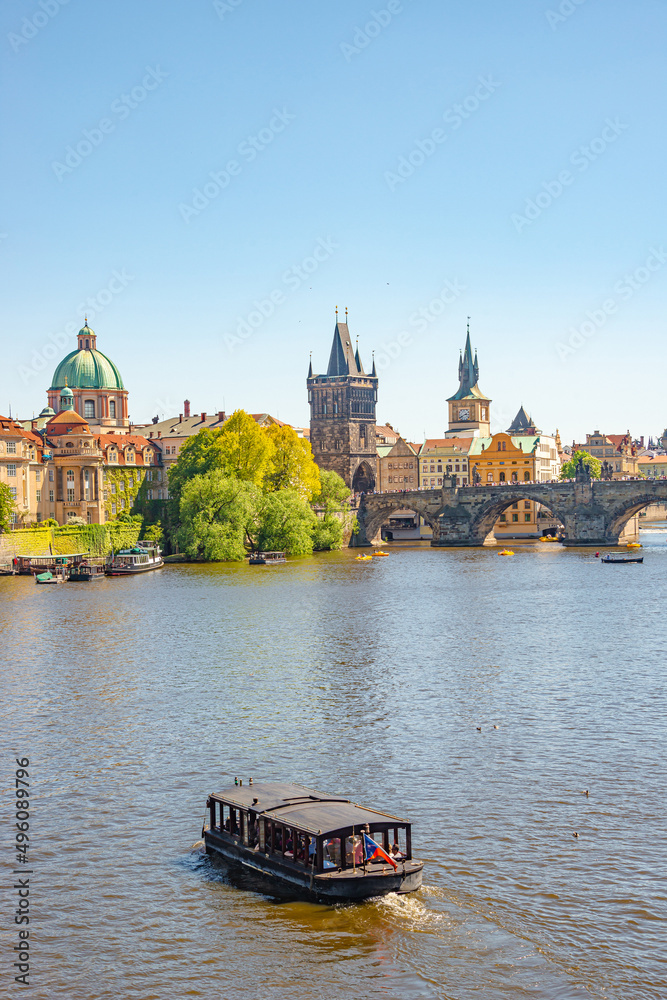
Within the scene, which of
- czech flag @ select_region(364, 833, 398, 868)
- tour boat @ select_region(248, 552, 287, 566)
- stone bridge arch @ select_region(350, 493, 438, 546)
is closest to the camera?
czech flag @ select_region(364, 833, 398, 868)

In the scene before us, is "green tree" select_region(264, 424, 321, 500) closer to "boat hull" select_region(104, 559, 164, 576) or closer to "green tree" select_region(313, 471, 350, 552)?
"green tree" select_region(313, 471, 350, 552)

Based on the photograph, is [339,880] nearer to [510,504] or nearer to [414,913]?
[414,913]

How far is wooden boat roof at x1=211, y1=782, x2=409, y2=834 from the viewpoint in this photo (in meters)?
25.0

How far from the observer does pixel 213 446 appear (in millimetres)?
123875

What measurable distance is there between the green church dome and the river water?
→ 109657 millimetres

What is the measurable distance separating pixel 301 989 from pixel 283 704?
22.2 meters

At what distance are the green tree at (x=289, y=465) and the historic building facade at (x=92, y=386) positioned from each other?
49608 mm

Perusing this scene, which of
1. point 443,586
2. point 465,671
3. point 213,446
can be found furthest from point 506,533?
point 465,671

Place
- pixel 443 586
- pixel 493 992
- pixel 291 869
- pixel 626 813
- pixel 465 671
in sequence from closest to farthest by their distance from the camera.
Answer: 1. pixel 493 992
2. pixel 291 869
3. pixel 626 813
4. pixel 465 671
5. pixel 443 586

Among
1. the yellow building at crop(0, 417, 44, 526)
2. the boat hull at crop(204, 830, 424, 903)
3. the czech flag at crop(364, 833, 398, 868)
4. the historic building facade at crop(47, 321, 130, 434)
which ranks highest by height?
the historic building facade at crop(47, 321, 130, 434)

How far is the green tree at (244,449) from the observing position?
4838 inches

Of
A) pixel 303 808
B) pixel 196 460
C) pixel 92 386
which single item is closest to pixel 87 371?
pixel 92 386

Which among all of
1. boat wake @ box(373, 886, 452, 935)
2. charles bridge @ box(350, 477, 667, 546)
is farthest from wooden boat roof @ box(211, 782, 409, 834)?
charles bridge @ box(350, 477, 667, 546)

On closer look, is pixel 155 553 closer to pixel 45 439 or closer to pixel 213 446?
pixel 213 446
